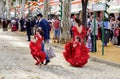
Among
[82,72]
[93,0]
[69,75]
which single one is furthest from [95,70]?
[93,0]

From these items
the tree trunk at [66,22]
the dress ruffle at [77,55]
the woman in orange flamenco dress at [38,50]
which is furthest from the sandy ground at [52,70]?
the tree trunk at [66,22]

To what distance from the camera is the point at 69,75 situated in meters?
14.9

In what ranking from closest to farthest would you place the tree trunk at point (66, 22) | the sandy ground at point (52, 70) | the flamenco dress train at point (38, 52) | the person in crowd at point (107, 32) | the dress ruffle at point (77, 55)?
the sandy ground at point (52, 70) → the flamenco dress train at point (38, 52) → the dress ruffle at point (77, 55) → the person in crowd at point (107, 32) → the tree trunk at point (66, 22)

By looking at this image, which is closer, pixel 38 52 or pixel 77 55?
pixel 38 52

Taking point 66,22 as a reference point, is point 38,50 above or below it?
below

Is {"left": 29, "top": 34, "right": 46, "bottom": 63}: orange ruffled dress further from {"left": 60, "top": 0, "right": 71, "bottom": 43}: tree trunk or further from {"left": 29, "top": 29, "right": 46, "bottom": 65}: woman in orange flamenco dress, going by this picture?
{"left": 60, "top": 0, "right": 71, "bottom": 43}: tree trunk

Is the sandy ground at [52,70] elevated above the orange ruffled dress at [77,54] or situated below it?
below

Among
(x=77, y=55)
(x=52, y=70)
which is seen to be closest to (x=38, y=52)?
(x=77, y=55)

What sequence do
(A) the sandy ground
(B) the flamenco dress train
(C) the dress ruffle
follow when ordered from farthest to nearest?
(C) the dress ruffle → (B) the flamenco dress train → (A) the sandy ground

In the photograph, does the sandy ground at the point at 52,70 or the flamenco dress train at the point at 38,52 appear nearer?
the sandy ground at the point at 52,70

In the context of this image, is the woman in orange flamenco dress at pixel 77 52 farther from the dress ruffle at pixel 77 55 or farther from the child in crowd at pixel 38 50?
the child in crowd at pixel 38 50

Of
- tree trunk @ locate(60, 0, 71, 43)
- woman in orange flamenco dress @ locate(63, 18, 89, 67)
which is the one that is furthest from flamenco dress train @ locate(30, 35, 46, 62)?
tree trunk @ locate(60, 0, 71, 43)

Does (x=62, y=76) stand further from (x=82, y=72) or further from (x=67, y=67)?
(x=67, y=67)

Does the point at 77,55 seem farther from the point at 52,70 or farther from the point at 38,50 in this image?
the point at 52,70
